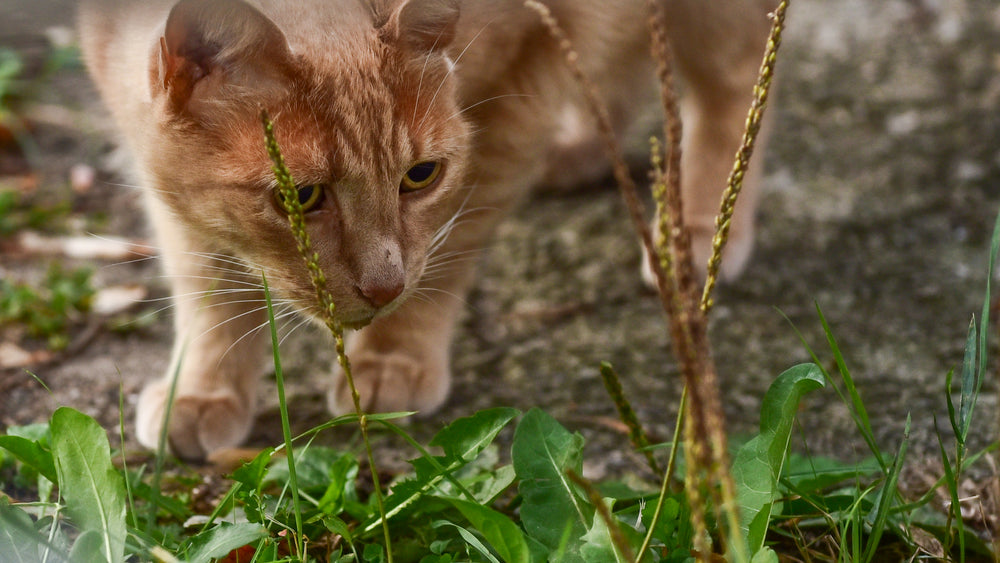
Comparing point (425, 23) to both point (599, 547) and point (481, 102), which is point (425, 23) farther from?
point (599, 547)

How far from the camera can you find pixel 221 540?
1085 millimetres

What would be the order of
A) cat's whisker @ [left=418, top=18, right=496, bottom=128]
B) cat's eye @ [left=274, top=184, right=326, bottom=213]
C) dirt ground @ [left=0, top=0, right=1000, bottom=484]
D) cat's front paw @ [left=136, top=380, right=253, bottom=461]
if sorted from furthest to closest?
dirt ground @ [left=0, top=0, right=1000, bottom=484] < cat's front paw @ [left=136, top=380, right=253, bottom=461] < cat's whisker @ [left=418, top=18, right=496, bottom=128] < cat's eye @ [left=274, top=184, right=326, bottom=213]

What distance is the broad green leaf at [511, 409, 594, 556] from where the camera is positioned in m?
1.15

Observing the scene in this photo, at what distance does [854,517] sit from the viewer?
1.11 m

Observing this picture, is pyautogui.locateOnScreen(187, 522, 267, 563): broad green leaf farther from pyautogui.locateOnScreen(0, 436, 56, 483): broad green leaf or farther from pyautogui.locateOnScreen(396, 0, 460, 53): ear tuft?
pyautogui.locateOnScreen(396, 0, 460, 53): ear tuft

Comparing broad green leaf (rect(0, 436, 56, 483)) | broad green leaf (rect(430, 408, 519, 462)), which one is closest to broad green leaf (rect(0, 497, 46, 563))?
broad green leaf (rect(0, 436, 56, 483))

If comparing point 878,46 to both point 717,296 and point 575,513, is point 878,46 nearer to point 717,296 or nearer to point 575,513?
point 717,296

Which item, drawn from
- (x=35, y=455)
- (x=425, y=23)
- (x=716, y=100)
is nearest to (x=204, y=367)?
(x=35, y=455)

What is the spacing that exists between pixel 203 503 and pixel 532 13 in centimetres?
97

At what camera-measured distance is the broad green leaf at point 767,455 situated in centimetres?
111

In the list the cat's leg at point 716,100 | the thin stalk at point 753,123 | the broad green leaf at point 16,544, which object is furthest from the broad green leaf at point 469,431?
the cat's leg at point 716,100

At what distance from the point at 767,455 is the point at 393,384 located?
79 cm

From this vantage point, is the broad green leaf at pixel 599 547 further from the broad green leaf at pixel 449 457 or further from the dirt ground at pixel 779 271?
the dirt ground at pixel 779 271

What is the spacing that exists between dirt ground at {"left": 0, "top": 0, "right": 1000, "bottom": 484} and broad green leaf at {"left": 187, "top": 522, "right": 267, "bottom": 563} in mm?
467
